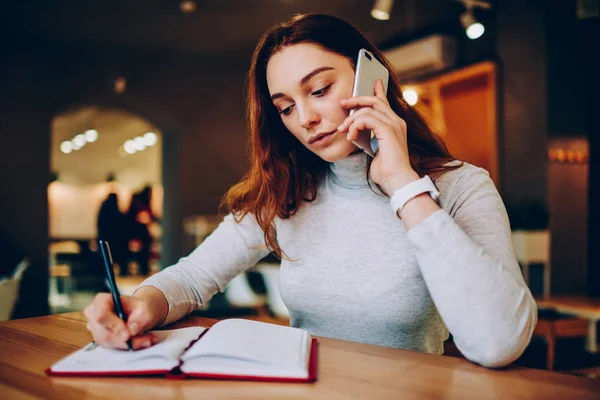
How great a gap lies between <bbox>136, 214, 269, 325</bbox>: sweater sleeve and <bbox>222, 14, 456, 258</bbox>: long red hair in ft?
0.16

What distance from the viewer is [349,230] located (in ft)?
4.31

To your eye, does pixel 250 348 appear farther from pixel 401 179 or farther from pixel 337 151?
pixel 337 151

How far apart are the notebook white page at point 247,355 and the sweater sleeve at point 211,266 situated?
383 mm

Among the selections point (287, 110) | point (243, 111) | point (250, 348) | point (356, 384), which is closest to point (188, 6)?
point (243, 111)

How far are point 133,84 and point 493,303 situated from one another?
20.0 feet

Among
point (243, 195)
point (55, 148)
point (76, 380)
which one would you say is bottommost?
point (76, 380)

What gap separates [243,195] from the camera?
1469mm

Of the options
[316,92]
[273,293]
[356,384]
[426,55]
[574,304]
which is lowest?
[273,293]

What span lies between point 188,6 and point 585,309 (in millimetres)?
4101

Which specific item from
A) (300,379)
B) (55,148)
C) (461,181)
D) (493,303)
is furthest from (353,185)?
(55,148)

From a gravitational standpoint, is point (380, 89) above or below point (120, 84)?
below

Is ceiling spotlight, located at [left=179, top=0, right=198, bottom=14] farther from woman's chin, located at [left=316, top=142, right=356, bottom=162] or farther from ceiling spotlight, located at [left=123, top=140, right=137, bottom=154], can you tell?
ceiling spotlight, located at [left=123, top=140, right=137, bottom=154]

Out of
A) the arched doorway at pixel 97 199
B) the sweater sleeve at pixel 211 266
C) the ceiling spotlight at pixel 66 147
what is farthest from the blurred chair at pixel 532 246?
the ceiling spotlight at pixel 66 147

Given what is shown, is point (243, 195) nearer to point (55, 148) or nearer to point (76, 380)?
point (76, 380)
